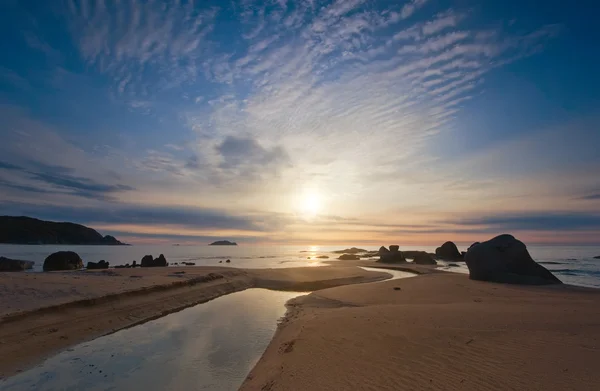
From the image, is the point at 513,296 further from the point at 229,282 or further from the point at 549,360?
the point at 229,282

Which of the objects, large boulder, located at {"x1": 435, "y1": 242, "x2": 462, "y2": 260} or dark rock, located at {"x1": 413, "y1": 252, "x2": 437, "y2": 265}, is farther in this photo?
large boulder, located at {"x1": 435, "y1": 242, "x2": 462, "y2": 260}

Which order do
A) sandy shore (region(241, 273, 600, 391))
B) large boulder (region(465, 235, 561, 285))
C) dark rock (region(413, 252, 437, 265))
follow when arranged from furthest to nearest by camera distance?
dark rock (region(413, 252, 437, 265)), large boulder (region(465, 235, 561, 285)), sandy shore (region(241, 273, 600, 391))

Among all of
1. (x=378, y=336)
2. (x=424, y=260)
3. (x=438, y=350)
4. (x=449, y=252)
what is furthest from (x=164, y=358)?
(x=449, y=252)

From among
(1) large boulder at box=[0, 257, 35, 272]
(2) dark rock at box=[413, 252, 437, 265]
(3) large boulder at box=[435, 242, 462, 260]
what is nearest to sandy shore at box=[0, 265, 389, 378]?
(1) large boulder at box=[0, 257, 35, 272]

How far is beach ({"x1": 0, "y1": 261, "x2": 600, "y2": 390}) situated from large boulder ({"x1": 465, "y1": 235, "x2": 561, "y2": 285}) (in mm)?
7417

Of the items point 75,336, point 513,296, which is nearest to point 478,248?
point 513,296

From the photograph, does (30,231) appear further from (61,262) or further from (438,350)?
(438,350)

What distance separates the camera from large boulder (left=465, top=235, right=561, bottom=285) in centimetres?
2811

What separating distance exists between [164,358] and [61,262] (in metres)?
41.1

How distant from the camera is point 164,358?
10859mm

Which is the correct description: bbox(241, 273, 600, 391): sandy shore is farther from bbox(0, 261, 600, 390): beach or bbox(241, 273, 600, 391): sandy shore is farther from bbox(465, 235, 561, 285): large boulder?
bbox(465, 235, 561, 285): large boulder

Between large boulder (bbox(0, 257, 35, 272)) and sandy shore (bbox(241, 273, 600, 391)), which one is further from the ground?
large boulder (bbox(0, 257, 35, 272))

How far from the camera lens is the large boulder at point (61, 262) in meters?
40.3

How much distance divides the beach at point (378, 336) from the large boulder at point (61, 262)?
89.7 ft
